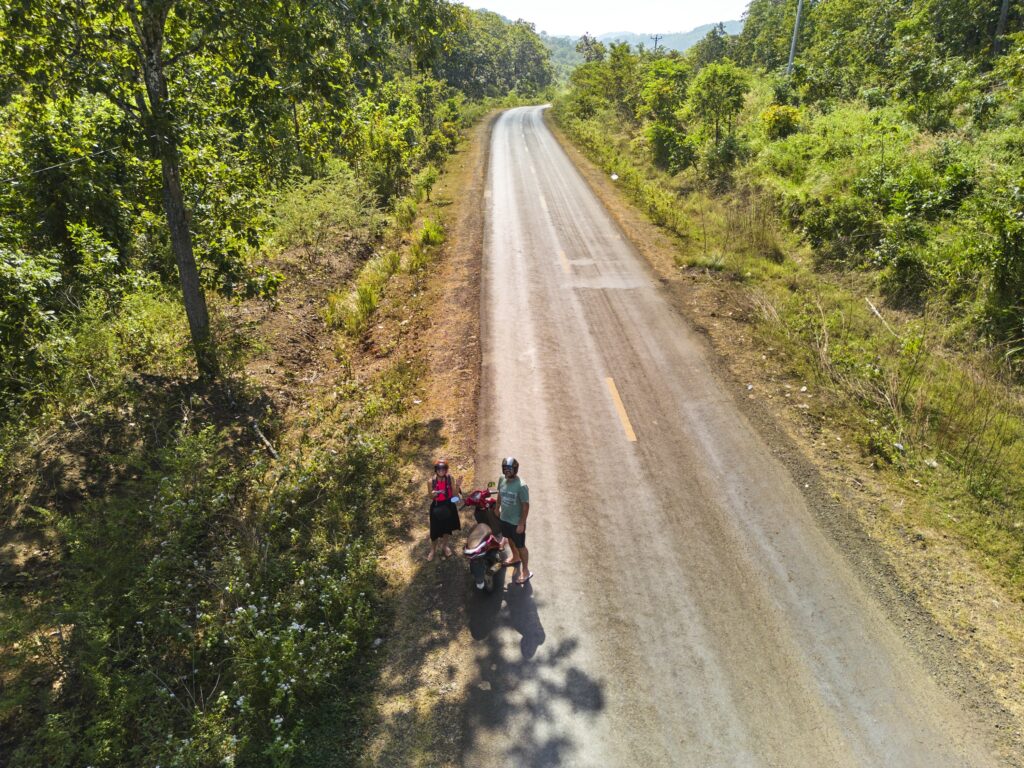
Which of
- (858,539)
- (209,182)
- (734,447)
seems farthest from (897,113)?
(209,182)

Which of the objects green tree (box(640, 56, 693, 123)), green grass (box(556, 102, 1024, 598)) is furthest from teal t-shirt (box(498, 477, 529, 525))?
green tree (box(640, 56, 693, 123))

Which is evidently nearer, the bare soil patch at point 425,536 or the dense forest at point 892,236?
the bare soil patch at point 425,536

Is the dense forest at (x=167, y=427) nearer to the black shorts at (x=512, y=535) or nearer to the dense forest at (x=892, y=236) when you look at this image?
the black shorts at (x=512, y=535)

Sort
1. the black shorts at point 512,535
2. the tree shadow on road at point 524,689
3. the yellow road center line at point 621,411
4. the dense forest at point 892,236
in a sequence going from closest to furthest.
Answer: the tree shadow on road at point 524,689
the black shorts at point 512,535
the dense forest at point 892,236
the yellow road center line at point 621,411

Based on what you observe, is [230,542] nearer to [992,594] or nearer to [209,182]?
[209,182]

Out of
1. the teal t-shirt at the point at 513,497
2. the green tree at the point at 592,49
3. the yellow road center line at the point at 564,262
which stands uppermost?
the green tree at the point at 592,49

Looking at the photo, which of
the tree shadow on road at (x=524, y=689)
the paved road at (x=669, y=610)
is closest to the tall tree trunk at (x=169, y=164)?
the paved road at (x=669, y=610)
